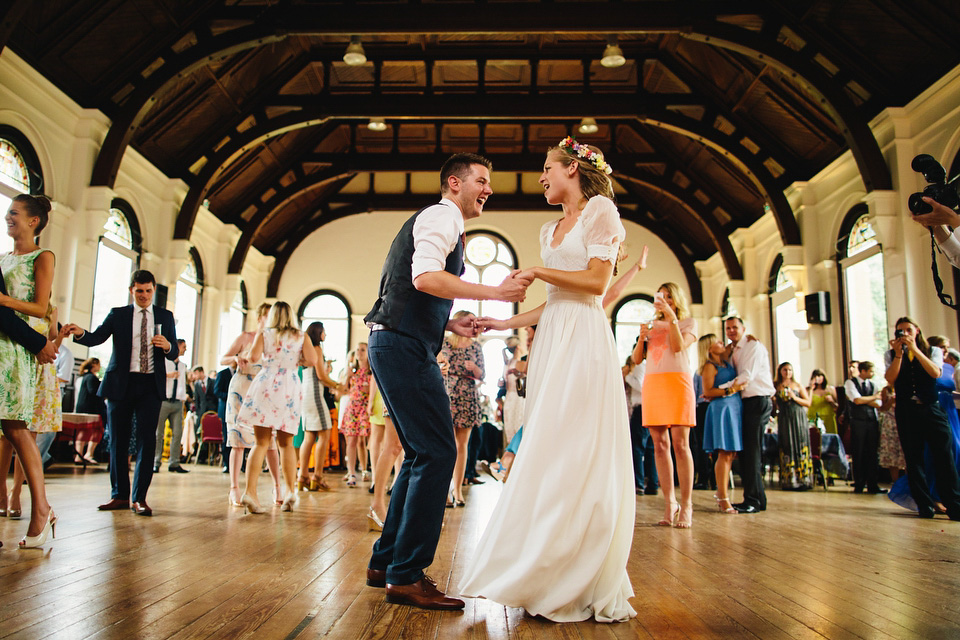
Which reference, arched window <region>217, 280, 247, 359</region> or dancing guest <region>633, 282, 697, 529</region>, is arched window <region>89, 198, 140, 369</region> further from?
dancing guest <region>633, 282, 697, 529</region>

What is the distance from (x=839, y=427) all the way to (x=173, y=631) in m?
8.60

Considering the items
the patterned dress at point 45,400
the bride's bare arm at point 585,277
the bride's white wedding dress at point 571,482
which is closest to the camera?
the bride's white wedding dress at point 571,482

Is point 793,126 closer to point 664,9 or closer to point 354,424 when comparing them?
point 664,9

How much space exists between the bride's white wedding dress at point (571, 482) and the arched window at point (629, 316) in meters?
13.9

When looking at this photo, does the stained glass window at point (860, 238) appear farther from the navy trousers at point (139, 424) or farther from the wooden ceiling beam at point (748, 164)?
the navy trousers at point (139, 424)

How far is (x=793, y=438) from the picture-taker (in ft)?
24.7

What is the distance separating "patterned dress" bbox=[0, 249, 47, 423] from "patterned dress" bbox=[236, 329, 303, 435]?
4.72ft

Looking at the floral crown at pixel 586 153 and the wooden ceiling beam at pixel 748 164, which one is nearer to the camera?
the floral crown at pixel 586 153

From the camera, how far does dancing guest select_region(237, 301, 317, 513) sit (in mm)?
4262

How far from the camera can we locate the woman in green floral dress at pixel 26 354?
9.02ft

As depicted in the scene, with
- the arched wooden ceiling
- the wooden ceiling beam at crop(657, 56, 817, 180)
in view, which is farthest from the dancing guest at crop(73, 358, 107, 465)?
the wooden ceiling beam at crop(657, 56, 817, 180)

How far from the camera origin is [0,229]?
7.71 m

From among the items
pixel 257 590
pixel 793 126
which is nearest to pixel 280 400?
pixel 257 590

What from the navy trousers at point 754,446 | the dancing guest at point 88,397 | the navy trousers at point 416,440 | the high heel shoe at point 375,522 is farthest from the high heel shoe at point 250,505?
the dancing guest at point 88,397
